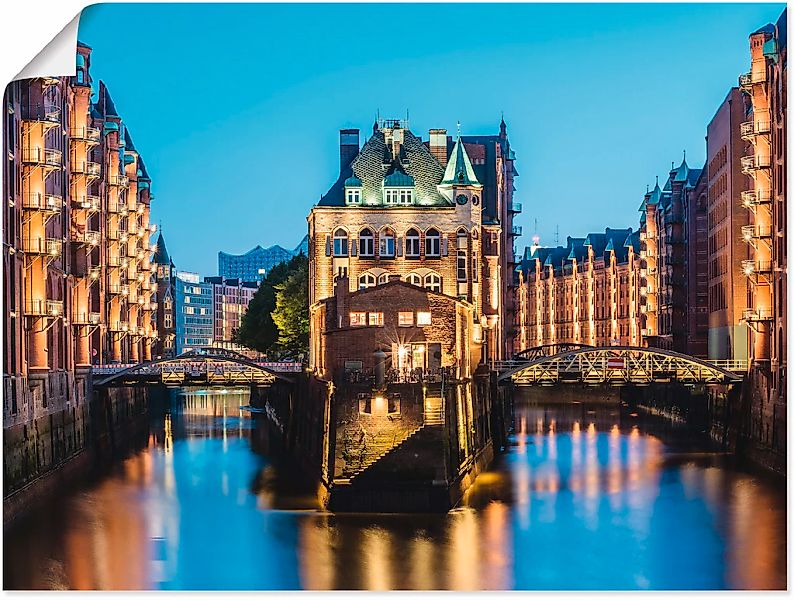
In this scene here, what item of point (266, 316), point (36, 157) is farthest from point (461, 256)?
point (266, 316)

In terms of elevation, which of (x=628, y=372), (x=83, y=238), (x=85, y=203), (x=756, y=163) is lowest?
(x=628, y=372)

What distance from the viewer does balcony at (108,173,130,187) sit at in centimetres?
6694

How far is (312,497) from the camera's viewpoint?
42156 mm

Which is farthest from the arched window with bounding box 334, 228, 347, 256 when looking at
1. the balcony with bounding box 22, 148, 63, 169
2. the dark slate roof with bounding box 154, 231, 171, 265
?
the dark slate roof with bounding box 154, 231, 171, 265

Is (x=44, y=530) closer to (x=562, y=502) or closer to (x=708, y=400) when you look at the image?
(x=562, y=502)

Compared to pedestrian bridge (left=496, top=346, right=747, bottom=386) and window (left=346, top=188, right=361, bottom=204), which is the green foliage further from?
pedestrian bridge (left=496, top=346, right=747, bottom=386)

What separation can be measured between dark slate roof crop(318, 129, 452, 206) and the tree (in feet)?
41.3

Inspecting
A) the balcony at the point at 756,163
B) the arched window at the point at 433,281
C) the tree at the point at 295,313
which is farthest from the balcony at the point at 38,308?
the tree at the point at 295,313

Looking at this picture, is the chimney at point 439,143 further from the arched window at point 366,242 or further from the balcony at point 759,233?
the balcony at point 759,233

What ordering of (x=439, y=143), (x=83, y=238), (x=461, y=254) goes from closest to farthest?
(x=83, y=238) → (x=461, y=254) → (x=439, y=143)

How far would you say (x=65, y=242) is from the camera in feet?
164

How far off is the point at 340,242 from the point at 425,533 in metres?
25.5

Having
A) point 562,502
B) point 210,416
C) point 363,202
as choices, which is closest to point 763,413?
point 562,502

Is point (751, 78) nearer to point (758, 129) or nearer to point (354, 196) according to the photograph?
point (758, 129)
